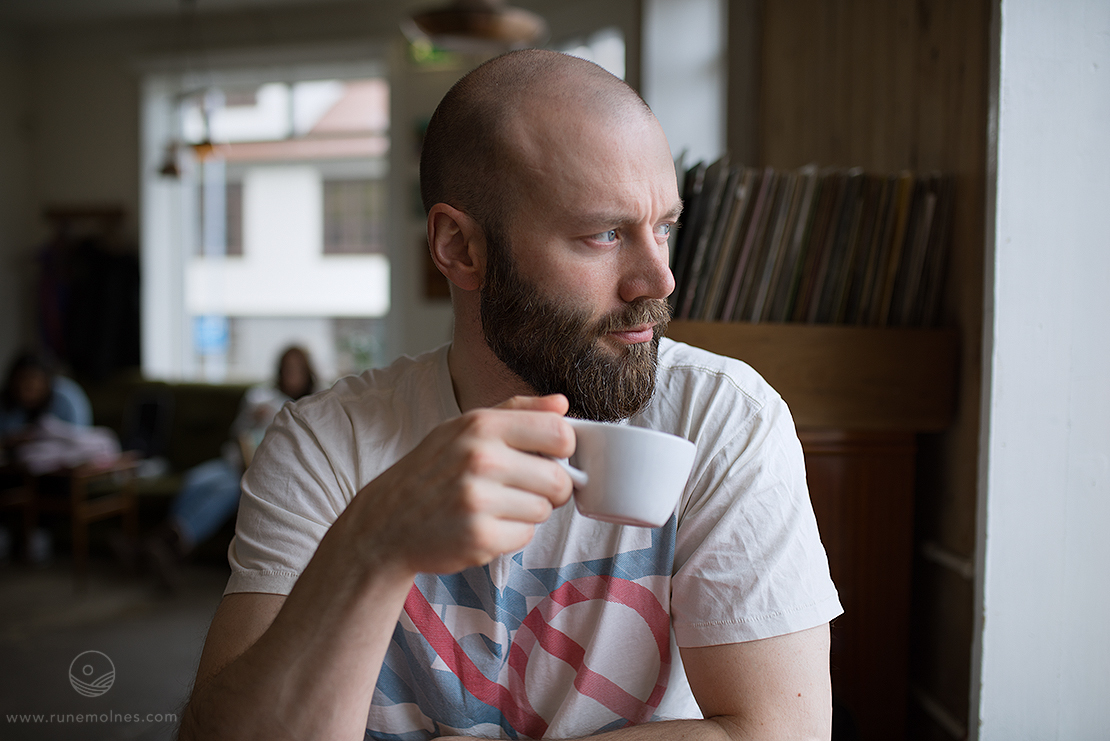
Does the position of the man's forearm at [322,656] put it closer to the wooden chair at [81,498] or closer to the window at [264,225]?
the wooden chair at [81,498]

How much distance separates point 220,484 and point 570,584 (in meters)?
3.94

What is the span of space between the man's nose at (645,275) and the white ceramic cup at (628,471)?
0.30m

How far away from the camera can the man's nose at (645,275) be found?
93 centimetres

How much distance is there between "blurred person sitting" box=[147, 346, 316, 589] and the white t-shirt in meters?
3.18

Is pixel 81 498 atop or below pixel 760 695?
below

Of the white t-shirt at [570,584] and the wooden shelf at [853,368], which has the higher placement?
the wooden shelf at [853,368]

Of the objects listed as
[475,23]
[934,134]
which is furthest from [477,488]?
[475,23]

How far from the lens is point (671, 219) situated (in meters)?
0.99

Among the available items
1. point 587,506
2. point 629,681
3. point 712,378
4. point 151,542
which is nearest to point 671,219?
point 712,378

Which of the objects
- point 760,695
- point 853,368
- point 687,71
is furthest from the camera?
point 687,71

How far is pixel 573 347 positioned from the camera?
95 centimetres

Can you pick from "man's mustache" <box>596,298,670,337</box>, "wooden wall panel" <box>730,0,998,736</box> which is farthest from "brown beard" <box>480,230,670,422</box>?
"wooden wall panel" <box>730,0,998,736</box>

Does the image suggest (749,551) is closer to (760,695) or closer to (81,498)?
(760,695)

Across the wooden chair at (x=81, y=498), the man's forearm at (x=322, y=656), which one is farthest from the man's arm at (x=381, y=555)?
the wooden chair at (x=81, y=498)
